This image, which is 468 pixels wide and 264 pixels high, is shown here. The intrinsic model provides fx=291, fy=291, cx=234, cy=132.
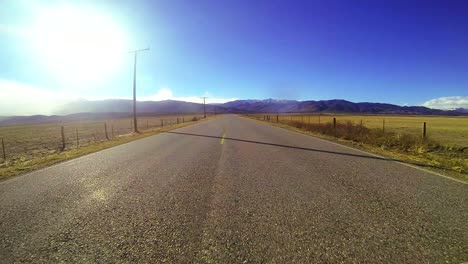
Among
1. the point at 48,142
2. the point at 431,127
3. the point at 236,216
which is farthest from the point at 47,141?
the point at 431,127

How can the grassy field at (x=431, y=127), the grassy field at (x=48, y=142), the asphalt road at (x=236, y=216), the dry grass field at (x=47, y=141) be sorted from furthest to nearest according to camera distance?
1. the grassy field at (x=431, y=127)
2. the dry grass field at (x=47, y=141)
3. the grassy field at (x=48, y=142)
4. the asphalt road at (x=236, y=216)

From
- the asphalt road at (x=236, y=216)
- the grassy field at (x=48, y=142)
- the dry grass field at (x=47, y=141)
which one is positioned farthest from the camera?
the dry grass field at (x=47, y=141)

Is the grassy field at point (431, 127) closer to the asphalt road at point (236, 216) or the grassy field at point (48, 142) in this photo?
the asphalt road at point (236, 216)

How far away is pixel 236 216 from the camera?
14.3 ft

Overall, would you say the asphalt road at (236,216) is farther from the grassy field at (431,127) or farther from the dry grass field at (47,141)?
the grassy field at (431,127)

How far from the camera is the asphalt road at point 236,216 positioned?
3258mm

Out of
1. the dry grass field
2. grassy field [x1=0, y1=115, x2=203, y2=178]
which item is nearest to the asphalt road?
grassy field [x1=0, y1=115, x2=203, y2=178]

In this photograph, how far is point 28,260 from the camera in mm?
3174

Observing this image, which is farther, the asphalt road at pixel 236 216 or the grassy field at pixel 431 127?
the grassy field at pixel 431 127

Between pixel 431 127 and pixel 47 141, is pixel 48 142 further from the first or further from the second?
pixel 431 127

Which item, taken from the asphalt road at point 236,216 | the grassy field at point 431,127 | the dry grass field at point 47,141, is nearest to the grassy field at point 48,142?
the dry grass field at point 47,141

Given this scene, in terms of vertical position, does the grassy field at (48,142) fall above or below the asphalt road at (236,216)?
below

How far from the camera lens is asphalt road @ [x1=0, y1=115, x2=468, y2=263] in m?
3.26

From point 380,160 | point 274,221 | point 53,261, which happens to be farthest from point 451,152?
point 53,261
